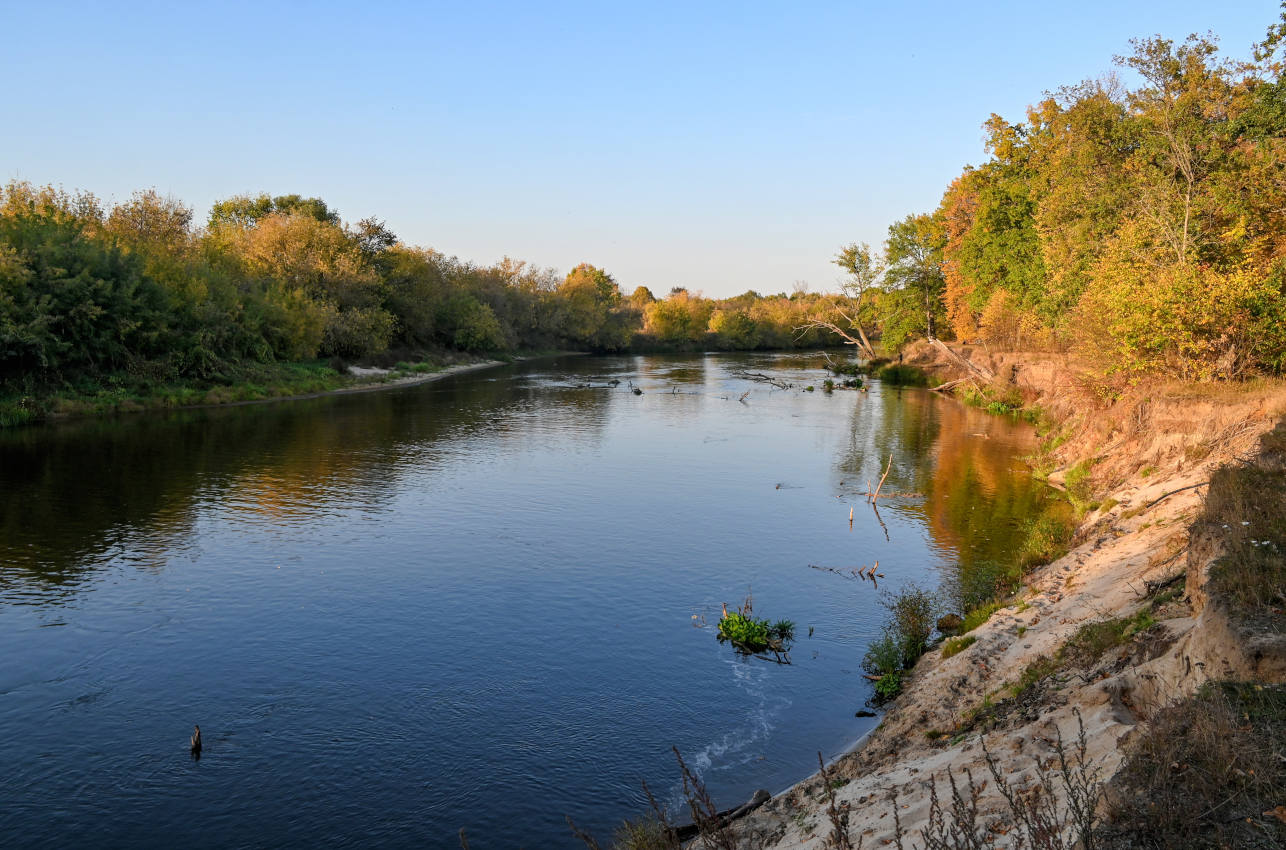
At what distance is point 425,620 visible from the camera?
804 inches

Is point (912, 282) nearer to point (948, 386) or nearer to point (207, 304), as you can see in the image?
point (948, 386)

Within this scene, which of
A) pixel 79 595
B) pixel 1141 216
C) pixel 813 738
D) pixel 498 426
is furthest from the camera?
pixel 498 426

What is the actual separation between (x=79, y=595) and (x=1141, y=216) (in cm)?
4219

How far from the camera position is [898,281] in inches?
3324

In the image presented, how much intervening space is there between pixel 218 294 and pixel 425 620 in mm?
51658

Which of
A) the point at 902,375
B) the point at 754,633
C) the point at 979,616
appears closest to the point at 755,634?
the point at 754,633

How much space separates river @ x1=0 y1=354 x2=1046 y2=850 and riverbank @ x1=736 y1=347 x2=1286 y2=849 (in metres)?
2.02

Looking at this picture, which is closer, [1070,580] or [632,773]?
[632,773]

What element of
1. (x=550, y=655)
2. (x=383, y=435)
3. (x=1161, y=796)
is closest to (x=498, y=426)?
(x=383, y=435)

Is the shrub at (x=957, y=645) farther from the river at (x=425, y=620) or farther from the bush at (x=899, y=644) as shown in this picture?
the river at (x=425, y=620)

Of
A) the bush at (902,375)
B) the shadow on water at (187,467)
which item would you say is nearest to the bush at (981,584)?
the shadow on water at (187,467)

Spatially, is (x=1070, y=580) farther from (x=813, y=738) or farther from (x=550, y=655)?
(x=550, y=655)

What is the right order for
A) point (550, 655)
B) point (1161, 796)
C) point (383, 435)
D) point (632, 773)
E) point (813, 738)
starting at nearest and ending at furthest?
point (1161, 796), point (632, 773), point (813, 738), point (550, 655), point (383, 435)

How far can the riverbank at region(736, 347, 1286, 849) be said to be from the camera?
888cm
